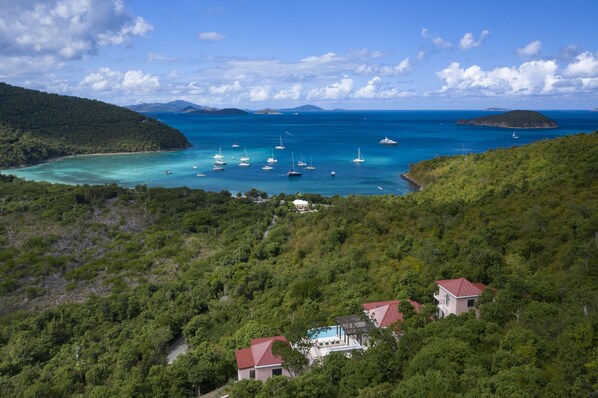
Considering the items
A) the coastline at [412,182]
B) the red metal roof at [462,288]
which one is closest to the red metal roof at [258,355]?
the red metal roof at [462,288]

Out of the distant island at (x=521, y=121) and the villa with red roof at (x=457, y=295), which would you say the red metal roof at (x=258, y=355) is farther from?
the distant island at (x=521, y=121)

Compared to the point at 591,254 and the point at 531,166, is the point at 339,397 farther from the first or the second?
the point at 531,166

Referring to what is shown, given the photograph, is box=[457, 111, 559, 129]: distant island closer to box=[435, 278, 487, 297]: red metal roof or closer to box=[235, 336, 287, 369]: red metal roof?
box=[435, 278, 487, 297]: red metal roof

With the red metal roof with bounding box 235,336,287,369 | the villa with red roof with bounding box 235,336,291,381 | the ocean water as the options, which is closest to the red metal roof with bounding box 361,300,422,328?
the red metal roof with bounding box 235,336,287,369

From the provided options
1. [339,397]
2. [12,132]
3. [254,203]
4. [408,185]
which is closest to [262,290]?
[339,397]

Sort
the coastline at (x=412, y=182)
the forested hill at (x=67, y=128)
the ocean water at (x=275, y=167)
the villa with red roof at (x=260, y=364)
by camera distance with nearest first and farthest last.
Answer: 1. the villa with red roof at (x=260, y=364)
2. the coastline at (x=412, y=182)
3. the ocean water at (x=275, y=167)
4. the forested hill at (x=67, y=128)

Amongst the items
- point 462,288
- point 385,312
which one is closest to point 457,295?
point 462,288

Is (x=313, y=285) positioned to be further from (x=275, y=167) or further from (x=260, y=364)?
(x=275, y=167)
